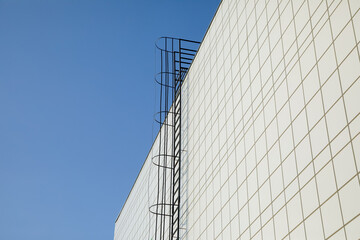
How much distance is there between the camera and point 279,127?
476 inches

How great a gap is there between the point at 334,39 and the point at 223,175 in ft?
20.6

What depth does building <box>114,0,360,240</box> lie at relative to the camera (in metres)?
9.60

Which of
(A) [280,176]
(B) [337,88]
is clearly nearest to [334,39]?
(B) [337,88]

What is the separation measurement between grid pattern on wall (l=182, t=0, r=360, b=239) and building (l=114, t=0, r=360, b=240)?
1.1 inches

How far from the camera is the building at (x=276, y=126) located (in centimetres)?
960

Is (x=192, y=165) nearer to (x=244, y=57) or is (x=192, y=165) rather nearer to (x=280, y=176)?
(x=244, y=57)

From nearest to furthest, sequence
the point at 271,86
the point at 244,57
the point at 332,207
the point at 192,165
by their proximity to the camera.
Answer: the point at 332,207, the point at 271,86, the point at 244,57, the point at 192,165

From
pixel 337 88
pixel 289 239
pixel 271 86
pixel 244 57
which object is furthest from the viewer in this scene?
pixel 244 57

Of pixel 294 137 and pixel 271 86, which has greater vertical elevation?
pixel 271 86

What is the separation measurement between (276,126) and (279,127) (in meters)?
0.18

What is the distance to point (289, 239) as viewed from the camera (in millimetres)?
10734

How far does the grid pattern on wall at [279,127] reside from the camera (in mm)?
9578

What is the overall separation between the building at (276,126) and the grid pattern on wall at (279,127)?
27mm

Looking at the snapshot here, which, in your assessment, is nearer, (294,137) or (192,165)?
(294,137)
